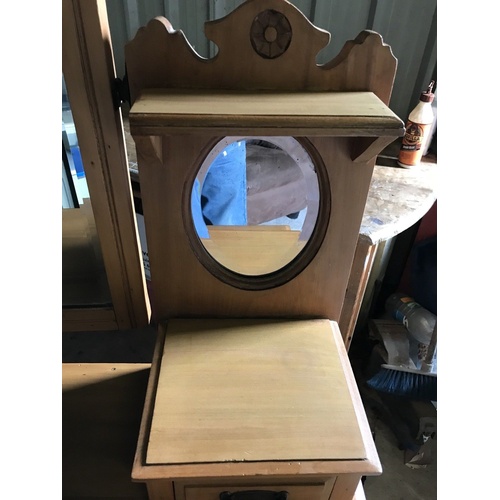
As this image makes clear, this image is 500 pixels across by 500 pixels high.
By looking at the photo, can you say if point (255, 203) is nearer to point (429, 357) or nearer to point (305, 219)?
point (305, 219)

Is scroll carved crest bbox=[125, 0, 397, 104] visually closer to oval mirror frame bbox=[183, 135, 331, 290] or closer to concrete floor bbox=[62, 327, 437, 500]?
oval mirror frame bbox=[183, 135, 331, 290]

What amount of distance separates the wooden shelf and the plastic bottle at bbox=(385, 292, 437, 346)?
1.11 m

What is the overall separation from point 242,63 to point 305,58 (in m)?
0.09

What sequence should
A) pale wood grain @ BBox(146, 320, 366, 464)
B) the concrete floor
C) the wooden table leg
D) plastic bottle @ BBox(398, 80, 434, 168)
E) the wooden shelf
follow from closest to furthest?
1. the wooden shelf
2. pale wood grain @ BBox(146, 320, 366, 464)
3. the wooden table leg
4. plastic bottle @ BBox(398, 80, 434, 168)
5. the concrete floor

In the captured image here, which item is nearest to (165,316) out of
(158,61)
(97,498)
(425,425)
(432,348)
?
(97,498)

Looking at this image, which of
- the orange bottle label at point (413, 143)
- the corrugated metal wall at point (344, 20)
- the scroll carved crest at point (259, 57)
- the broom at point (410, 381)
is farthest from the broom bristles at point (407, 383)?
the scroll carved crest at point (259, 57)

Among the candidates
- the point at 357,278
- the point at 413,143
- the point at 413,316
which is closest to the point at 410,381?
the point at 413,316

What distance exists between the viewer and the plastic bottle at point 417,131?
126 centimetres

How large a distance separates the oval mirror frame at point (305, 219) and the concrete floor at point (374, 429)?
91cm

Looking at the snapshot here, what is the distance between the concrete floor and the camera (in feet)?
4.72

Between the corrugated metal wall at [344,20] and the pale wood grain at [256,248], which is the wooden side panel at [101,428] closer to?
the pale wood grain at [256,248]

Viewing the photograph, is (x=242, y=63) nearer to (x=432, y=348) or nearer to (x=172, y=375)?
(x=172, y=375)

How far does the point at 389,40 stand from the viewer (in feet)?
4.56

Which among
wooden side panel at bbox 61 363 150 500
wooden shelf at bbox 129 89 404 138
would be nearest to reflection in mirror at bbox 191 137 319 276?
wooden shelf at bbox 129 89 404 138
